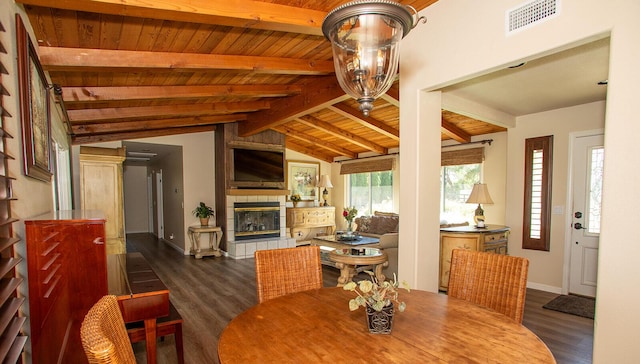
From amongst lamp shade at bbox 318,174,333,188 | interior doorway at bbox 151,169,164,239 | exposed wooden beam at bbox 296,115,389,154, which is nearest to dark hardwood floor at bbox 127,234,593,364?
interior doorway at bbox 151,169,164,239

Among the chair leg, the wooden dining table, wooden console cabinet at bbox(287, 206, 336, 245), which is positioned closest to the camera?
the wooden dining table

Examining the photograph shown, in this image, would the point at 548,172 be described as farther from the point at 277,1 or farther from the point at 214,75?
the point at 214,75

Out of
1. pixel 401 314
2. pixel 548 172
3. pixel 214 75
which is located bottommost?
pixel 401 314

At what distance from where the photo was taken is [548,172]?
4078 millimetres

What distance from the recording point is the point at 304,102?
4309mm

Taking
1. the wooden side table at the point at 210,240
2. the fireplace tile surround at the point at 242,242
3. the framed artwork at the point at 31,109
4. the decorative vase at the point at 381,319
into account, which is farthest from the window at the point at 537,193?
the wooden side table at the point at 210,240

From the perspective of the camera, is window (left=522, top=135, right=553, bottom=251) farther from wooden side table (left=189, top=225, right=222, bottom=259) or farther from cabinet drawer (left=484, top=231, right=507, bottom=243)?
wooden side table (left=189, top=225, right=222, bottom=259)

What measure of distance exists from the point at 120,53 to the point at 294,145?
19.4ft

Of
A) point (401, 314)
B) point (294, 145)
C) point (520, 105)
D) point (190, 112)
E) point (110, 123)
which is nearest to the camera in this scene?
point (401, 314)

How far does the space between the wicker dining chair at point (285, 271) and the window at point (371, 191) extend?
18.7 feet

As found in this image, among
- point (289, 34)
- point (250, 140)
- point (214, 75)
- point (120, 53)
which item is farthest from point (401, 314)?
point (250, 140)

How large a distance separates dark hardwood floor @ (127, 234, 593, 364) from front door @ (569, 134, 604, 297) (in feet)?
1.36

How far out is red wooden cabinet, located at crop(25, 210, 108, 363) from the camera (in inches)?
50.3

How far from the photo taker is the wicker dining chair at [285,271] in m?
1.81
